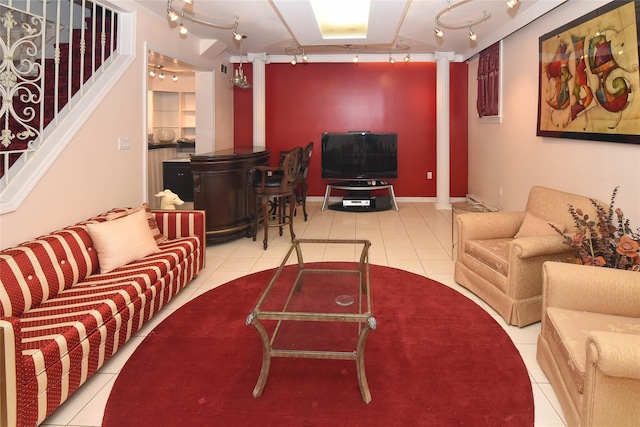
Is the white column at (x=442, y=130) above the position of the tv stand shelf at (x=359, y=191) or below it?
above

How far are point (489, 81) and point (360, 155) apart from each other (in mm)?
2375

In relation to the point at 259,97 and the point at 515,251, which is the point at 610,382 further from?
the point at 259,97

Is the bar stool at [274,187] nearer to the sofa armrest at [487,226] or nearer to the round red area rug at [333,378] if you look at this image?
the round red area rug at [333,378]

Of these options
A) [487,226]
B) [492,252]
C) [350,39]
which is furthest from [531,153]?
[350,39]

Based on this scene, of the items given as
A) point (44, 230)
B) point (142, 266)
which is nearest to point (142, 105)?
point (44, 230)

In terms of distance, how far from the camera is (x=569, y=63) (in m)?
3.88

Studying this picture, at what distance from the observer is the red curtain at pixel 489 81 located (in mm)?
5996

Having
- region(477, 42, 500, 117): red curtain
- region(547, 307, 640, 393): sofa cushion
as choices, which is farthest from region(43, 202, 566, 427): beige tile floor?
region(477, 42, 500, 117): red curtain

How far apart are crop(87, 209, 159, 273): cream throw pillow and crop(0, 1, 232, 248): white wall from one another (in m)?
0.38

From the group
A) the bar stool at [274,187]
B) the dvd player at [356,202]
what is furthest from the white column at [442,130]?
the bar stool at [274,187]

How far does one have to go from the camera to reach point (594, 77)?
3.50 metres

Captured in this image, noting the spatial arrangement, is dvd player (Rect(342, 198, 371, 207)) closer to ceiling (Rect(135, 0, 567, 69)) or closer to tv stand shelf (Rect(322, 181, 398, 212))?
tv stand shelf (Rect(322, 181, 398, 212))

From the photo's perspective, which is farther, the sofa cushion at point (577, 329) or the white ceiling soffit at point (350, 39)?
the white ceiling soffit at point (350, 39)

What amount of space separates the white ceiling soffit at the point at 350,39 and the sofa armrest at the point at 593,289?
340cm
